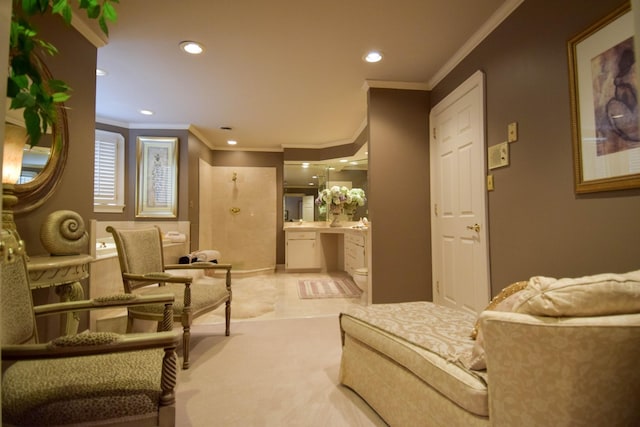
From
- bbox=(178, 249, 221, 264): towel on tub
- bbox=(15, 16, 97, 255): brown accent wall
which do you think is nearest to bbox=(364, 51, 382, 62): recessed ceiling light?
bbox=(15, 16, 97, 255): brown accent wall

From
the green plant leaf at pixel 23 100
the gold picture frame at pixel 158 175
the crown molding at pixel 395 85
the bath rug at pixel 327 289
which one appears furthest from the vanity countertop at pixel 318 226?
the green plant leaf at pixel 23 100

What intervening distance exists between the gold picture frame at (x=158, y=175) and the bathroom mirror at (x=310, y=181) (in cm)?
208

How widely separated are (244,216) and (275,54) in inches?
139

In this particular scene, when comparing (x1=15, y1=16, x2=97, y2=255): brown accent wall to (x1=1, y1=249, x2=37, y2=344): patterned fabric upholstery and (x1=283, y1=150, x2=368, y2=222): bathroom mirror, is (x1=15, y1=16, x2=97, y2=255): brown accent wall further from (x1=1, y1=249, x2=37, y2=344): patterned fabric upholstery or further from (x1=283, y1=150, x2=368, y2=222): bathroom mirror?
(x1=283, y1=150, x2=368, y2=222): bathroom mirror

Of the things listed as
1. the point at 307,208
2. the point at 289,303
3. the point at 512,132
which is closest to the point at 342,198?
the point at 307,208

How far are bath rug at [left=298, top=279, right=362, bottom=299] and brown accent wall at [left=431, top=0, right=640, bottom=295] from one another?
2.09m

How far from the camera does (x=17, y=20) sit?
0.86 metres

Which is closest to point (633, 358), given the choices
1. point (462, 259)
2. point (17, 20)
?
point (462, 259)

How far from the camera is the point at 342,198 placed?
4758mm

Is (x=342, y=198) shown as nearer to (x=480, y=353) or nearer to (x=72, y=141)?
(x=72, y=141)

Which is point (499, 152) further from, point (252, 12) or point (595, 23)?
point (252, 12)

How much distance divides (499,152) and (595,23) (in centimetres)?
85

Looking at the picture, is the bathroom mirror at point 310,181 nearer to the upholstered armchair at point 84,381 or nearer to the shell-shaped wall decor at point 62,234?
the shell-shaped wall decor at point 62,234

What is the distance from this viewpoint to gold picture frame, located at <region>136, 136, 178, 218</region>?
13.8ft
